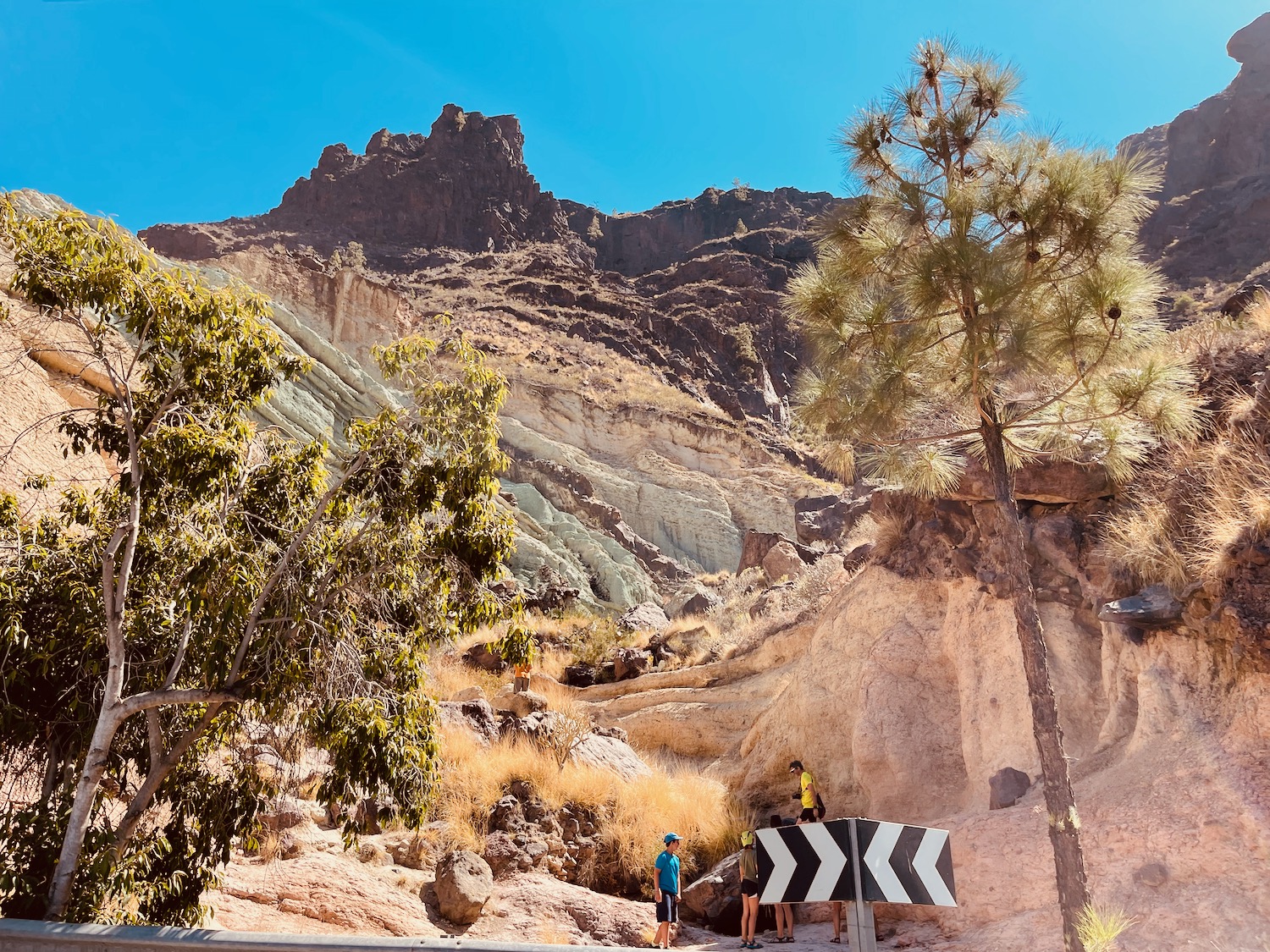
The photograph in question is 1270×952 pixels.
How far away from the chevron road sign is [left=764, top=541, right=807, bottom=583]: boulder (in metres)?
23.3

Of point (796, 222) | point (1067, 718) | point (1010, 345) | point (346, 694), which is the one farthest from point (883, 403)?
point (796, 222)

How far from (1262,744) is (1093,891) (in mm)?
1882

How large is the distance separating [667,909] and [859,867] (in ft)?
20.8

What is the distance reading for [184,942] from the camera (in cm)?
530

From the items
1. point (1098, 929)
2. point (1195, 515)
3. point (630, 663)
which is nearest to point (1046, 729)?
point (1098, 929)

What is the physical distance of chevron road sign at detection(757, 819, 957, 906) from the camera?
414 centimetres

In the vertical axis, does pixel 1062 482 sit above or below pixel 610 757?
above

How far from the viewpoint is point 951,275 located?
28.5ft

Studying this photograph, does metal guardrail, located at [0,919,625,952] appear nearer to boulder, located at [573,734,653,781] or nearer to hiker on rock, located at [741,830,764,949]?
hiker on rock, located at [741,830,764,949]

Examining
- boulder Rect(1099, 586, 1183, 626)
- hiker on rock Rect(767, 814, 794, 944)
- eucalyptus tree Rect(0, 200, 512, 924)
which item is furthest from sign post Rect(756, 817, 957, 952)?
hiker on rock Rect(767, 814, 794, 944)

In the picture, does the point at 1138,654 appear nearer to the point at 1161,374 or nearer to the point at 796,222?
the point at 1161,374

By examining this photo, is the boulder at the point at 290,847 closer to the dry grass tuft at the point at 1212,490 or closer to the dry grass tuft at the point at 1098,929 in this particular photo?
the dry grass tuft at the point at 1098,929

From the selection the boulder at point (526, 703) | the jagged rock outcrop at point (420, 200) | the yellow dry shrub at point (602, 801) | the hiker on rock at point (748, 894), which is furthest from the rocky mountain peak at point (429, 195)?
the hiker on rock at point (748, 894)

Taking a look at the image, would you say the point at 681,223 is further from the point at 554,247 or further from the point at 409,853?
the point at 409,853
